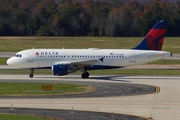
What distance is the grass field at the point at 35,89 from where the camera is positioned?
153 feet

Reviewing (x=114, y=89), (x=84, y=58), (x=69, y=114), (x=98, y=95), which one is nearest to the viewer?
(x=69, y=114)

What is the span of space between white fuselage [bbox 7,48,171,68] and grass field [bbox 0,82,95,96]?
23.8ft

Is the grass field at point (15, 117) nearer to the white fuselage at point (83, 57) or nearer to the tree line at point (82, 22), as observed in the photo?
the white fuselage at point (83, 57)

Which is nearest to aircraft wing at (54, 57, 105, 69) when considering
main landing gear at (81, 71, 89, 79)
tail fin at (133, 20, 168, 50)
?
main landing gear at (81, 71, 89, 79)

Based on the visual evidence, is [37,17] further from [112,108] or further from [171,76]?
[112,108]

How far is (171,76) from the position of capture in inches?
2403

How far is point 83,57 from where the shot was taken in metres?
61.0

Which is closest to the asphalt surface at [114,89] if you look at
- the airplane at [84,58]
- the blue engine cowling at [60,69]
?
the blue engine cowling at [60,69]

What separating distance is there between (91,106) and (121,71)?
92.6 feet

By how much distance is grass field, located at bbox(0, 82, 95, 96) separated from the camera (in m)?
46.7

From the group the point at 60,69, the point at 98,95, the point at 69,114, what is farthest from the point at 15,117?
the point at 60,69

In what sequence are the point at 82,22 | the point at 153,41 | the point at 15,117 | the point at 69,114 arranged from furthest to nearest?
the point at 82,22 → the point at 153,41 → the point at 69,114 → the point at 15,117

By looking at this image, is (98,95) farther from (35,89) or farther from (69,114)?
(69,114)

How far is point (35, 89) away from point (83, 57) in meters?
13.0
